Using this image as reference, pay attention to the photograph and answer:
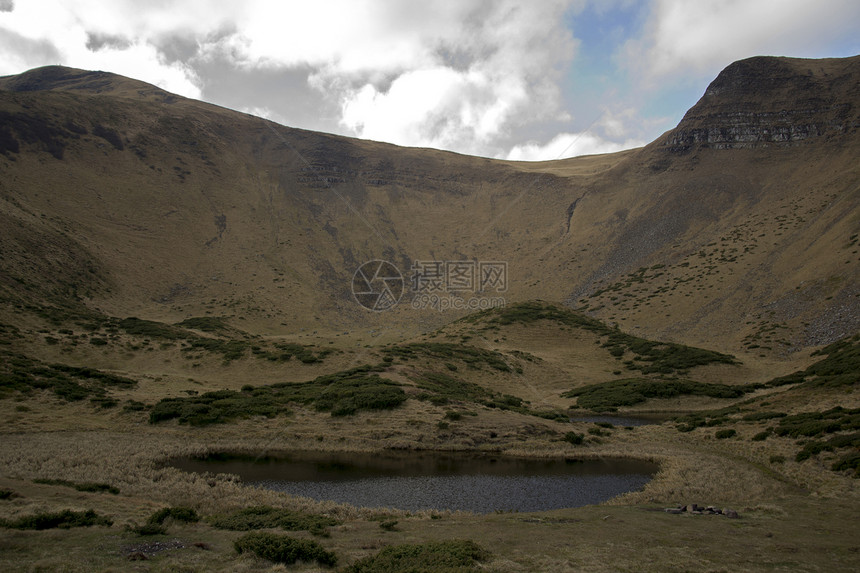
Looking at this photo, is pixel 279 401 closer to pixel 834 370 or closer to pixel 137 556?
pixel 137 556

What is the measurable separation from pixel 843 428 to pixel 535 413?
20.4 metres

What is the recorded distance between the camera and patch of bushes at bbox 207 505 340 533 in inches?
620

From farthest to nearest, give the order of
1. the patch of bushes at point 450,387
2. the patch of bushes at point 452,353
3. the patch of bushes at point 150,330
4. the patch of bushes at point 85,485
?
the patch of bushes at point 452,353, the patch of bushes at point 150,330, the patch of bushes at point 450,387, the patch of bushes at point 85,485

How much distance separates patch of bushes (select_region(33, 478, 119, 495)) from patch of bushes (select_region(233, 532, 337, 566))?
9.60m

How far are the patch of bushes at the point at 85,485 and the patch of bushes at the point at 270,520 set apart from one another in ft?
19.9

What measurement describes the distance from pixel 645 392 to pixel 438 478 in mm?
33392

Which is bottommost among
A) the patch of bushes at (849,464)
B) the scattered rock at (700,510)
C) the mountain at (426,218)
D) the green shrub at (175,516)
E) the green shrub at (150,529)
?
the scattered rock at (700,510)

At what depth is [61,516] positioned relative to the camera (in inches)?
562

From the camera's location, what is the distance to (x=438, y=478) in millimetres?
25297

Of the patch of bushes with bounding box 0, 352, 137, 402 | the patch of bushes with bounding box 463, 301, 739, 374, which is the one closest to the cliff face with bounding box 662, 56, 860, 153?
the patch of bushes with bounding box 463, 301, 739, 374

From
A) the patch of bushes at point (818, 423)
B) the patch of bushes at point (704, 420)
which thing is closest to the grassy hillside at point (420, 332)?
the patch of bushes at point (818, 423)

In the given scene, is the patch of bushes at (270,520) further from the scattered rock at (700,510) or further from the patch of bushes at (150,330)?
the patch of bushes at (150,330)

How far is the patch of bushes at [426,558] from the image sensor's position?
38.8 feet

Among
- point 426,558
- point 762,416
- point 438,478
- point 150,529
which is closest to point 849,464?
point 762,416
